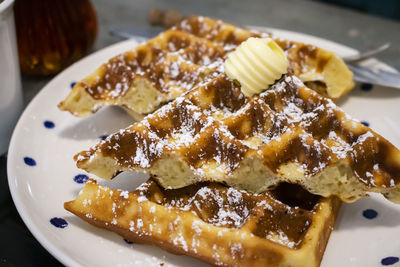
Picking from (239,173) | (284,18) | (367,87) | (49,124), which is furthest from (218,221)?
(284,18)

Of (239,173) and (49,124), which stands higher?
(239,173)

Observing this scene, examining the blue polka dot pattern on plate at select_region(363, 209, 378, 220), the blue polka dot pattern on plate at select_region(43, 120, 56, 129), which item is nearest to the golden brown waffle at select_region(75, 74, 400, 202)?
the blue polka dot pattern on plate at select_region(363, 209, 378, 220)

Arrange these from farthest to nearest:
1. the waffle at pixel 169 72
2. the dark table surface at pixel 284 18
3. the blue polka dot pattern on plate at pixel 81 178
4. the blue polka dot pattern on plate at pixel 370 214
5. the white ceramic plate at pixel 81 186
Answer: the dark table surface at pixel 284 18, the waffle at pixel 169 72, the blue polka dot pattern on plate at pixel 81 178, the blue polka dot pattern on plate at pixel 370 214, the white ceramic plate at pixel 81 186

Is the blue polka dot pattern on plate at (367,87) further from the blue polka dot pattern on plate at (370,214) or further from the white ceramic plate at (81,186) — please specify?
the blue polka dot pattern on plate at (370,214)

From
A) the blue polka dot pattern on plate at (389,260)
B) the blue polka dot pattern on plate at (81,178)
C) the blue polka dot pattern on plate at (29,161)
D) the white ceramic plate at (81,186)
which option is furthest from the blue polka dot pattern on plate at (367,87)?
the blue polka dot pattern on plate at (29,161)

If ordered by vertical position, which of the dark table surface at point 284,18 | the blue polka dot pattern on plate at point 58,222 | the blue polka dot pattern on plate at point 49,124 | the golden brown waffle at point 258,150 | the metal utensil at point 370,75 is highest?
the golden brown waffle at point 258,150

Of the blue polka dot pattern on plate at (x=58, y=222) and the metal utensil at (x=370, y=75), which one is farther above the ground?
the metal utensil at (x=370, y=75)

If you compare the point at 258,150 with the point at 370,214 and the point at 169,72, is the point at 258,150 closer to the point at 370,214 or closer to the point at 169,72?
the point at 370,214
